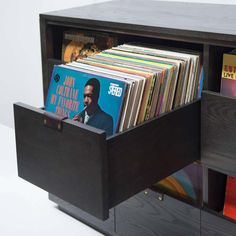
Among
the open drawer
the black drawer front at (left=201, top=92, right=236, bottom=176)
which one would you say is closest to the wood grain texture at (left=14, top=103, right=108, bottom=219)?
the open drawer

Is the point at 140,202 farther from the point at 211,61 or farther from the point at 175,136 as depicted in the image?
the point at 211,61

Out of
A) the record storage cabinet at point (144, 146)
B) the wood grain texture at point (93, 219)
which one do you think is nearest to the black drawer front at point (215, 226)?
the record storage cabinet at point (144, 146)

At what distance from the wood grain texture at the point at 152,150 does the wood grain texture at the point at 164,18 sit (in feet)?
0.47

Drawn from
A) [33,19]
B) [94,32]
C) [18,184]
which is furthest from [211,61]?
[33,19]

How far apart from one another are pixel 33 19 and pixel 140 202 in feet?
3.22

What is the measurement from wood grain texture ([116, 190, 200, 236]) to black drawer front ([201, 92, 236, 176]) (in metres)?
0.15

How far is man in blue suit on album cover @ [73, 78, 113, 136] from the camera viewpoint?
0.93 metres

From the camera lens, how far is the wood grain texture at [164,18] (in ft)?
3.23

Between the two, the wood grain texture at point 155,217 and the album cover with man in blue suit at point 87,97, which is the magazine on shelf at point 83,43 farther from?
the wood grain texture at point 155,217

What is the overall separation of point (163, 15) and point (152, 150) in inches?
15.0

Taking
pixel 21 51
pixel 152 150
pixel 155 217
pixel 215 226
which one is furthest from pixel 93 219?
pixel 21 51

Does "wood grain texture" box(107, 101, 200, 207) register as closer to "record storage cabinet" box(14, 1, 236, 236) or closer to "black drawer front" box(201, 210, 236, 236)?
"record storage cabinet" box(14, 1, 236, 236)

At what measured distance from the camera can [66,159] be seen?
91 cm

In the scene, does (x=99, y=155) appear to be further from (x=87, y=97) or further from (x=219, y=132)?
(x=219, y=132)
